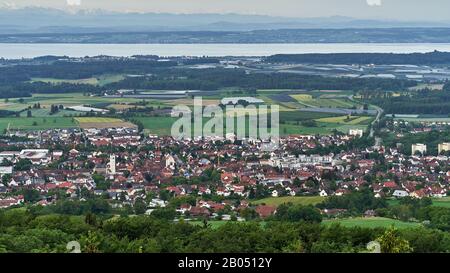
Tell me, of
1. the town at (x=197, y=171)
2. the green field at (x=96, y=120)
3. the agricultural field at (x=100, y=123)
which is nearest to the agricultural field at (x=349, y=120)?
the town at (x=197, y=171)

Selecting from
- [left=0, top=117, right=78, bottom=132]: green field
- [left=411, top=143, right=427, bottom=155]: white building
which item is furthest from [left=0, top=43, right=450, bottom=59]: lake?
[left=411, top=143, right=427, bottom=155]: white building

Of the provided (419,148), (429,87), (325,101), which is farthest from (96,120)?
(429,87)

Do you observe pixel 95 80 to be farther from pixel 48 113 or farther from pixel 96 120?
pixel 96 120

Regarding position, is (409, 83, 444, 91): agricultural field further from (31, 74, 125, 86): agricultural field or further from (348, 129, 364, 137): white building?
(31, 74, 125, 86): agricultural field

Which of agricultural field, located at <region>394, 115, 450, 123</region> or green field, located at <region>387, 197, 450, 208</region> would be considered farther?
agricultural field, located at <region>394, 115, 450, 123</region>
